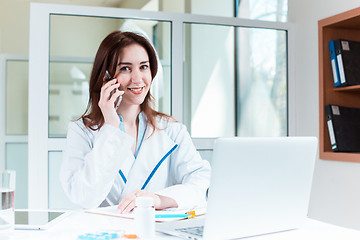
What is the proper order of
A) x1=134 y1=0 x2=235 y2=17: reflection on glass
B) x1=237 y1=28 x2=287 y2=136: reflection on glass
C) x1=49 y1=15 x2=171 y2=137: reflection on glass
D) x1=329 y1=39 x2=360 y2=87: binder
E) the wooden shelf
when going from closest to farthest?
the wooden shelf
x1=329 y1=39 x2=360 y2=87: binder
x1=49 y1=15 x2=171 y2=137: reflection on glass
x1=237 y1=28 x2=287 y2=136: reflection on glass
x1=134 y1=0 x2=235 y2=17: reflection on glass

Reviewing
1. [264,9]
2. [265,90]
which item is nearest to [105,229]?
[265,90]

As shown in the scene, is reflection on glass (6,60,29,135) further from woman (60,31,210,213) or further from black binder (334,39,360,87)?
black binder (334,39,360,87)

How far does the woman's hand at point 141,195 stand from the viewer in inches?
54.1

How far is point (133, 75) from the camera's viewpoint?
1.81 meters

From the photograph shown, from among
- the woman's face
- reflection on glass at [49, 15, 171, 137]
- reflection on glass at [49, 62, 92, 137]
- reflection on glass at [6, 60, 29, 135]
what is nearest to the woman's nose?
Answer: the woman's face

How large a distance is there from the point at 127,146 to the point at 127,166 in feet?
0.53

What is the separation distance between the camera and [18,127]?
13.8 feet

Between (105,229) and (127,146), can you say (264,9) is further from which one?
(105,229)

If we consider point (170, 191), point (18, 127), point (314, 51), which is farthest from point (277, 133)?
point (18, 127)

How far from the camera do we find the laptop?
969mm

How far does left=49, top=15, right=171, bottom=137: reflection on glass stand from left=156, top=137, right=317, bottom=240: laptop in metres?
1.74

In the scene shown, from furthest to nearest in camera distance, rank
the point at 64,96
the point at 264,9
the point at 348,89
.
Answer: the point at 264,9
the point at 64,96
the point at 348,89

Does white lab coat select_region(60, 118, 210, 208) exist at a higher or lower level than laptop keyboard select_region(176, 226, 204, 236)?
higher

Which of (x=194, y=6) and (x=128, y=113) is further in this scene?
(x=194, y=6)
